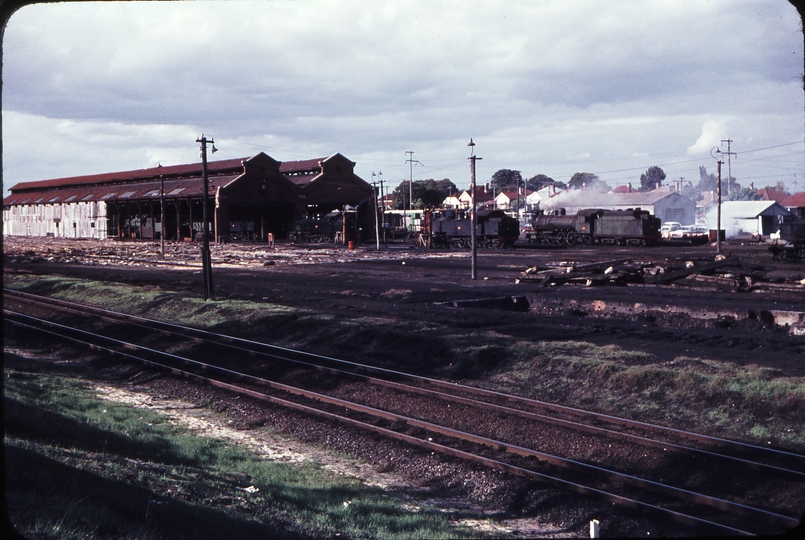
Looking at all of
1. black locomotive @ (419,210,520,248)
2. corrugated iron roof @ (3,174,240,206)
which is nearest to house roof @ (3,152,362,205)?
corrugated iron roof @ (3,174,240,206)

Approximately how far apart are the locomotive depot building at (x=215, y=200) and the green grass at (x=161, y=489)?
197 feet

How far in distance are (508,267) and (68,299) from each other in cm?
2185

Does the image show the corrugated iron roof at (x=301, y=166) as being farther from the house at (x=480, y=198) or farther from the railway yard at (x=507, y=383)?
the railway yard at (x=507, y=383)

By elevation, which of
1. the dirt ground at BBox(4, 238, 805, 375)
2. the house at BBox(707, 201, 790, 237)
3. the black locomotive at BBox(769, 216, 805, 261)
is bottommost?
the dirt ground at BBox(4, 238, 805, 375)

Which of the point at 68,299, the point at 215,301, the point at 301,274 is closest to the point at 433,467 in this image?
the point at 215,301

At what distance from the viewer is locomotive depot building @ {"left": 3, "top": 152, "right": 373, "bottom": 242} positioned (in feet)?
241

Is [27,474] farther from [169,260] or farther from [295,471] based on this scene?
[169,260]

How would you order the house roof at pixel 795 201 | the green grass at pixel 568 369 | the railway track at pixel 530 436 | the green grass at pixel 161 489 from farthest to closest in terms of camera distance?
1. the house roof at pixel 795 201
2. the green grass at pixel 568 369
3. the railway track at pixel 530 436
4. the green grass at pixel 161 489

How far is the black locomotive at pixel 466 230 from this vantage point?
5766cm

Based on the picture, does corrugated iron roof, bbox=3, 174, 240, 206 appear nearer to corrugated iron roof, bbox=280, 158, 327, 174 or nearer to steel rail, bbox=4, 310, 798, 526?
corrugated iron roof, bbox=280, 158, 327, 174

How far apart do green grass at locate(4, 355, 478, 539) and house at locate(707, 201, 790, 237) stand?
74.1m

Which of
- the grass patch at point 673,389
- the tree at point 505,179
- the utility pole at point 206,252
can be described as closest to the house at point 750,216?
the utility pole at point 206,252

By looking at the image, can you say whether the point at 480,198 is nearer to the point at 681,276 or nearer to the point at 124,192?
the point at 124,192

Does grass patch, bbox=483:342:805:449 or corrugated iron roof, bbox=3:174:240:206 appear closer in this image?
grass patch, bbox=483:342:805:449
